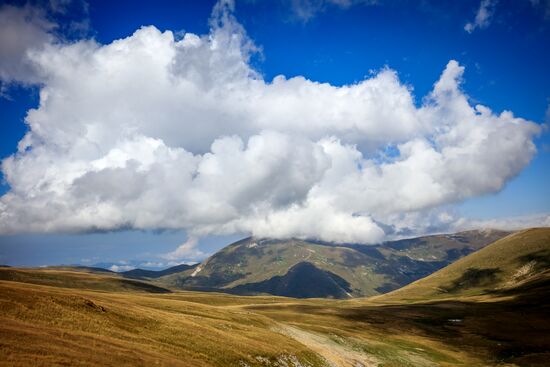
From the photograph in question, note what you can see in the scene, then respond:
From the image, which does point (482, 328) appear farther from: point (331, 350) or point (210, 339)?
point (210, 339)

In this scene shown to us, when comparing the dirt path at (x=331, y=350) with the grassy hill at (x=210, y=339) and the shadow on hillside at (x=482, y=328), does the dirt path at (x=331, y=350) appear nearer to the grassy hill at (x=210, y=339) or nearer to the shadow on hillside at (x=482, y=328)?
the grassy hill at (x=210, y=339)

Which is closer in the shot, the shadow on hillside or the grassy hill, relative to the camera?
the grassy hill

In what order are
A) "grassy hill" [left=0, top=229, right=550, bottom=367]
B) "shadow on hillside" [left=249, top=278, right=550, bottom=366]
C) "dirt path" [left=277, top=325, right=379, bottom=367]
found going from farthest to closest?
"shadow on hillside" [left=249, top=278, right=550, bottom=366], "dirt path" [left=277, top=325, right=379, bottom=367], "grassy hill" [left=0, top=229, right=550, bottom=367]

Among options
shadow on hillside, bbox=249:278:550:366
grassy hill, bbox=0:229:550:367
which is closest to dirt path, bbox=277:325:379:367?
grassy hill, bbox=0:229:550:367

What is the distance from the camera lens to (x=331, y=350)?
6738cm

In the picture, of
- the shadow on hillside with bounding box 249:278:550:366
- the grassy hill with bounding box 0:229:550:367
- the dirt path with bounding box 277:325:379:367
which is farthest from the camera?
the shadow on hillside with bounding box 249:278:550:366

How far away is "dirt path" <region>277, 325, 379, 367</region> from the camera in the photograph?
59691 mm

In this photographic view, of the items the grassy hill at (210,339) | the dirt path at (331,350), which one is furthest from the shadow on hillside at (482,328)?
the dirt path at (331,350)

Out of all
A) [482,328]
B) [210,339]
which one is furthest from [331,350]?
[482,328]

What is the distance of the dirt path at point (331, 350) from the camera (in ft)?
196

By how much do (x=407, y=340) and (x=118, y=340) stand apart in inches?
3456

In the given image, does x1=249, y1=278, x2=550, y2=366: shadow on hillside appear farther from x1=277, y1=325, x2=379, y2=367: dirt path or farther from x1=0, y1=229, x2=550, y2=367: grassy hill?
x1=277, y1=325, x2=379, y2=367: dirt path

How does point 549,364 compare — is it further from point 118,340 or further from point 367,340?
point 118,340

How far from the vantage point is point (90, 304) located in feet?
149
